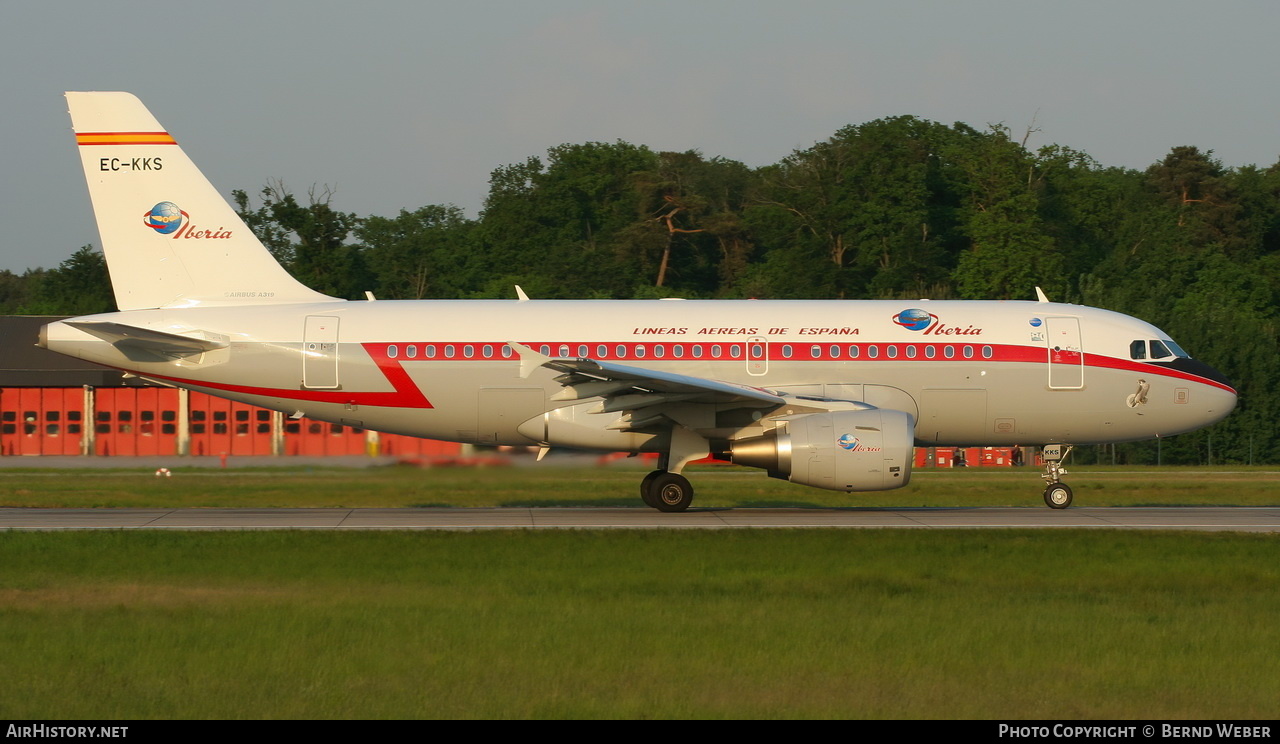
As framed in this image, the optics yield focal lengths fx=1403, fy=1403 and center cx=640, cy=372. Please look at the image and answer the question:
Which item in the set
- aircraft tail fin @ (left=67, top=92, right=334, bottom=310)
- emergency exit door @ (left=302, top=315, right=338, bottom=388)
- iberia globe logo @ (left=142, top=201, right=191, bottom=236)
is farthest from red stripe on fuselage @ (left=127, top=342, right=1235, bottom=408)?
iberia globe logo @ (left=142, top=201, right=191, bottom=236)

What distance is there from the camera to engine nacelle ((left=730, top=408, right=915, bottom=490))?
21297 mm

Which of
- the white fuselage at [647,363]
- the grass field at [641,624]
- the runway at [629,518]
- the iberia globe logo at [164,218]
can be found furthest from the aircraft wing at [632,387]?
the iberia globe logo at [164,218]

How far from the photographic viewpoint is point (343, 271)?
215 feet

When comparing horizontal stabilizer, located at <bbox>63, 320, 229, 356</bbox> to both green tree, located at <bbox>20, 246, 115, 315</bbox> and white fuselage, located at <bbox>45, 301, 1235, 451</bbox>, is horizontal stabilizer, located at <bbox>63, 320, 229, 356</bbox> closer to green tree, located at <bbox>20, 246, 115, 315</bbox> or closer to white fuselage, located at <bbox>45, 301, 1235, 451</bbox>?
white fuselage, located at <bbox>45, 301, 1235, 451</bbox>

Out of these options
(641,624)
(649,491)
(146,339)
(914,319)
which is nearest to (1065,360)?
(914,319)

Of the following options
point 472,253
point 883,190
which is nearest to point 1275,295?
point 883,190

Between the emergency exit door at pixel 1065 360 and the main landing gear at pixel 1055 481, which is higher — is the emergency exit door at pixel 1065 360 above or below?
above

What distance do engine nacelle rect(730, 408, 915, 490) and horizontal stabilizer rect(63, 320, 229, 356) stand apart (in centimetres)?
960

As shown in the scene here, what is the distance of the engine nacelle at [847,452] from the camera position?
21297mm

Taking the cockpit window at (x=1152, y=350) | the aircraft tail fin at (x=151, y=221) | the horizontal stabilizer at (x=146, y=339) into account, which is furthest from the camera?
the aircraft tail fin at (x=151, y=221)

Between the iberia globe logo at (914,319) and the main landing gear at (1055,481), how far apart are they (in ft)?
10.5

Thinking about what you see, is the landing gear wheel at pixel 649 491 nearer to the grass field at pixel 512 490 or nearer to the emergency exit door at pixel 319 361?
the grass field at pixel 512 490

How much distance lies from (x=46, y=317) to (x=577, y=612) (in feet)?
145

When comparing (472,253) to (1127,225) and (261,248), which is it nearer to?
(1127,225)
